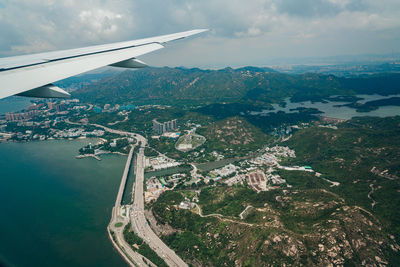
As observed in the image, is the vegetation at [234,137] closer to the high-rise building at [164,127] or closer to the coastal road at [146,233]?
the high-rise building at [164,127]

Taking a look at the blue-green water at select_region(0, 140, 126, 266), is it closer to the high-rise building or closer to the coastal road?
the coastal road

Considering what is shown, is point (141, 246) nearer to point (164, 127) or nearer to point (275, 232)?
point (275, 232)

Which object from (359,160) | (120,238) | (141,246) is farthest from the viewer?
(359,160)

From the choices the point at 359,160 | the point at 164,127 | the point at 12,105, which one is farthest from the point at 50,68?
the point at 12,105

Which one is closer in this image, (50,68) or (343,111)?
(50,68)

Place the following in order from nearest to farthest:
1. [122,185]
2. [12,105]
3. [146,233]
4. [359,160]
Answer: [146,233] < [122,185] < [359,160] < [12,105]

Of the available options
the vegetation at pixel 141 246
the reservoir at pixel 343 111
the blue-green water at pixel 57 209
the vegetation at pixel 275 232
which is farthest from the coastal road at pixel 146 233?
the reservoir at pixel 343 111

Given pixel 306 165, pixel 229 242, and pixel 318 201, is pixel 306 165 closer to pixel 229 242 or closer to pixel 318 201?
pixel 318 201

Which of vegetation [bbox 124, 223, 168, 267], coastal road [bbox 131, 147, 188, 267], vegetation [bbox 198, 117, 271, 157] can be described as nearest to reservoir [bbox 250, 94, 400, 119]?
vegetation [bbox 198, 117, 271, 157]
